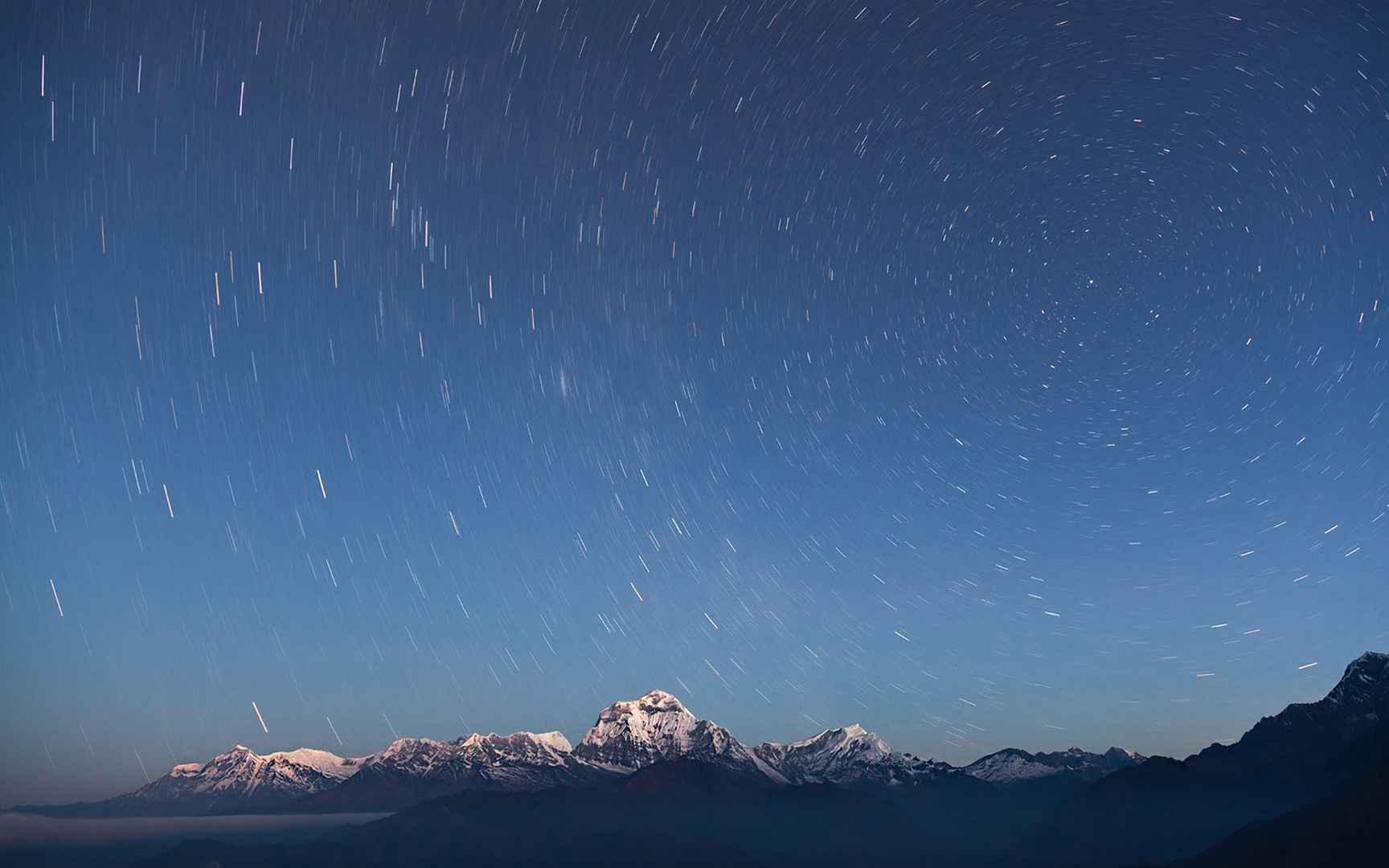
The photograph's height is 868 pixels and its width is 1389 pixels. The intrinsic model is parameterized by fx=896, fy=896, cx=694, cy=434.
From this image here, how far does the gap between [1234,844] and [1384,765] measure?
32772mm

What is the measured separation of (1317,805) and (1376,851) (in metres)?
35.6

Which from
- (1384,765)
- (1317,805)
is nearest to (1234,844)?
(1317,805)

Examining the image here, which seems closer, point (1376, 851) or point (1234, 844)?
point (1376, 851)

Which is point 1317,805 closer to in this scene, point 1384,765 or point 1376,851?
point 1384,765

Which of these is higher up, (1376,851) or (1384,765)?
(1384,765)

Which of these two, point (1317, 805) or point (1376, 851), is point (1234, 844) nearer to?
point (1317, 805)

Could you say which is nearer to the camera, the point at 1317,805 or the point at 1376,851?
the point at 1376,851

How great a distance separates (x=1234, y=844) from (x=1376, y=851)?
39.1 meters

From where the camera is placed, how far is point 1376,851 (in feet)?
500

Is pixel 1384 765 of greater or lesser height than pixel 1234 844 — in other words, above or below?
above

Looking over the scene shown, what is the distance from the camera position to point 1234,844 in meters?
188

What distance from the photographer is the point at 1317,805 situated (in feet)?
607

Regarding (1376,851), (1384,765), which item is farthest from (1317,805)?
(1376,851)
